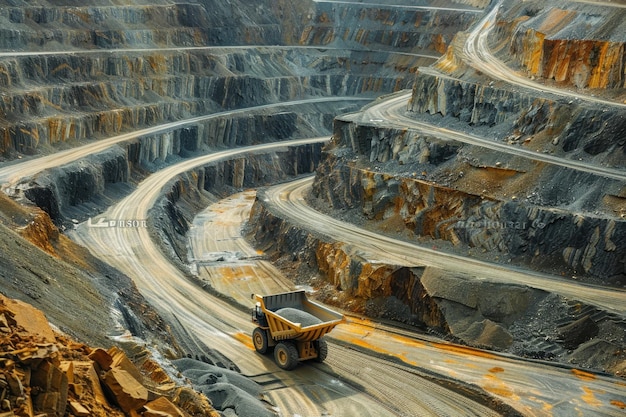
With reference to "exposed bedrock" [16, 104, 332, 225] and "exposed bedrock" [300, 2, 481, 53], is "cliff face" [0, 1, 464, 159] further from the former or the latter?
"exposed bedrock" [16, 104, 332, 225]

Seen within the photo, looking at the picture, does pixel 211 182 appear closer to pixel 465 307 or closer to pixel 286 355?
pixel 465 307

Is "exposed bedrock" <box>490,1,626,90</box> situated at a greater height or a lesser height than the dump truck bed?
greater

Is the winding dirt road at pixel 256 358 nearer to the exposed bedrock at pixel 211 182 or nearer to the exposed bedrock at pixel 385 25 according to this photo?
the exposed bedrock at pixel 211 182

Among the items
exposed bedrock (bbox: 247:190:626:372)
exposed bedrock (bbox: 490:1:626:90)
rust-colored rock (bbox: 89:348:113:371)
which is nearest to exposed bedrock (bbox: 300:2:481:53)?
exposed bedrock (bbox: 490:1:626:90)

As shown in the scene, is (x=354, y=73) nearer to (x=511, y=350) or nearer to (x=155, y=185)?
(x=155, y=185)

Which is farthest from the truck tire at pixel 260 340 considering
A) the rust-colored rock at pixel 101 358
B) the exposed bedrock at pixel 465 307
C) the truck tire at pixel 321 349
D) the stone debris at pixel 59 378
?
the rust-colored rock at pixel 101 358

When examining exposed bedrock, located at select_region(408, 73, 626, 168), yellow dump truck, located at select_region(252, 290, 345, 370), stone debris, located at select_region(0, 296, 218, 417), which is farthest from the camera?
exposed bedrock, located at select_region(408, 73, 626, 168)
